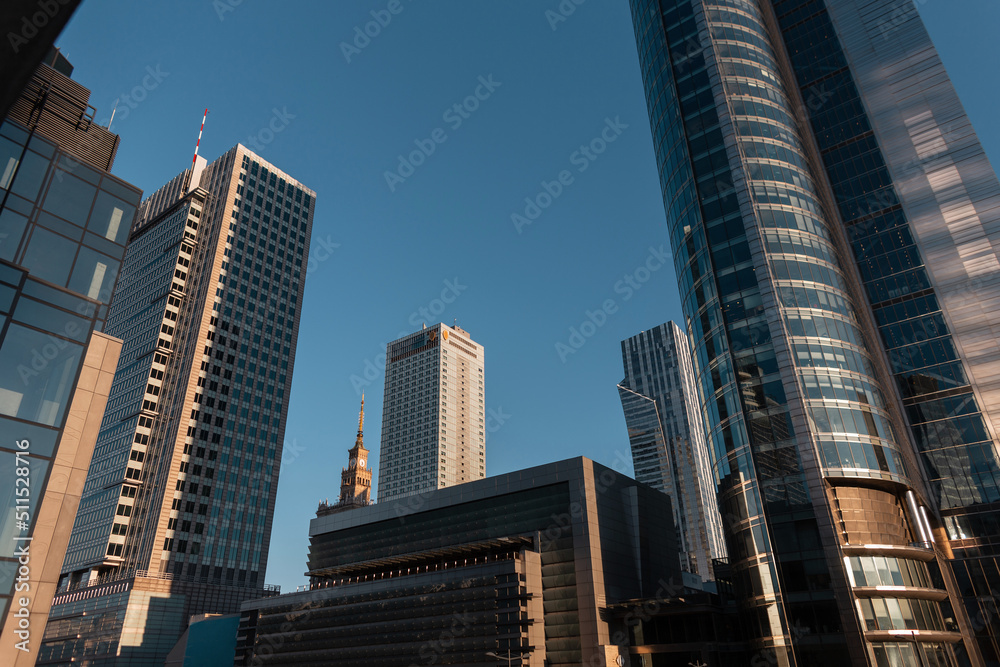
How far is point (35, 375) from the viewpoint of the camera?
80.8 ft

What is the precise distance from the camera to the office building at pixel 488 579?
70.8 metres

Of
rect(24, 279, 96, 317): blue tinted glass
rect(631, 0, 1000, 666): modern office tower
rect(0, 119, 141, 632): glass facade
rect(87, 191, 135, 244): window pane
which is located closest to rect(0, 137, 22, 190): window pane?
rect(0, 119, 141, 632): glass facade

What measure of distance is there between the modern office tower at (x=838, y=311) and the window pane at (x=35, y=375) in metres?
62.1

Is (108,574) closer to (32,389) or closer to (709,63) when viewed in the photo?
(32,389)

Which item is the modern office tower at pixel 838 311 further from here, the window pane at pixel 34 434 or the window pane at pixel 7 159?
the window pane at pixel 7 159

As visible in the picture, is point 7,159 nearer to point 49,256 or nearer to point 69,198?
point 69,198

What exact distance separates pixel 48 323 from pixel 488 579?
5822 centimetres

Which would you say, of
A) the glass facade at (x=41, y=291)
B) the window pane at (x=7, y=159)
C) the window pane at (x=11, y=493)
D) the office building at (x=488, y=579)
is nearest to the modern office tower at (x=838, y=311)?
the office building at (x=488, y=579)

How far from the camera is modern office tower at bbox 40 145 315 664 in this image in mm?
114875

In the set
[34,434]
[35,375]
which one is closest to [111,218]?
[35,375]

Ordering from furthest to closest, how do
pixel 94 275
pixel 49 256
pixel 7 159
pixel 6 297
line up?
pixel 94 275
pixel 49 256
pixel 7 159
pixel 6 297

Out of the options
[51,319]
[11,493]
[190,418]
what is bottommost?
[11,493]

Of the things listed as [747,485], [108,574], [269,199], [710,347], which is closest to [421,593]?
[747,485]

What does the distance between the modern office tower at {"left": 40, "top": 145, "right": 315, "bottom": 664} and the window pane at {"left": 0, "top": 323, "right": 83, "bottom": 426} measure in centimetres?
10391
